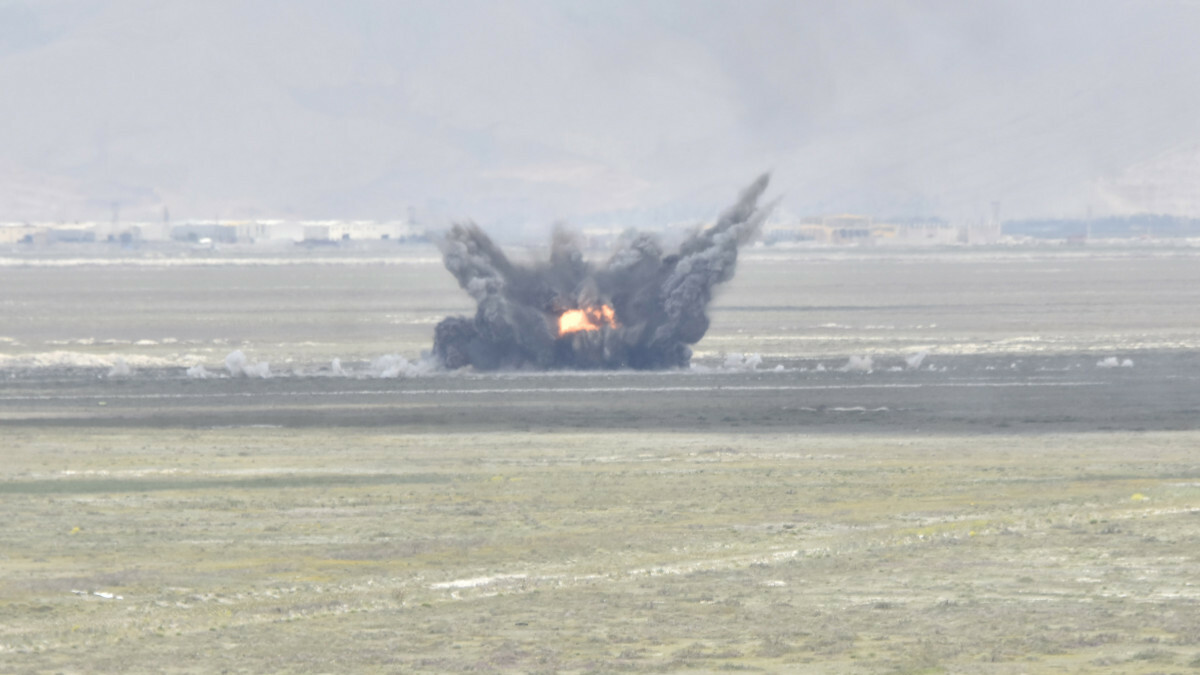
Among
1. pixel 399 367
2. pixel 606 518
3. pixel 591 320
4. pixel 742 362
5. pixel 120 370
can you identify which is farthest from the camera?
pixel 742 362

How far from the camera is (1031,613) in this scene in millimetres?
25578

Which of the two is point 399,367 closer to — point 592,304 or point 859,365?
point 592,304

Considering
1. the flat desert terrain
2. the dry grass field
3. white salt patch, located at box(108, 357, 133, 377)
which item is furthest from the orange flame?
the dry grass field

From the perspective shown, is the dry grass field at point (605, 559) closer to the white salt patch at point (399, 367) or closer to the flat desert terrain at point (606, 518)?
the flat desert terrain at point (606, 518)

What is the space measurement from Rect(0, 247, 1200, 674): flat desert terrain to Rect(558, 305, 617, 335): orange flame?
329 cm

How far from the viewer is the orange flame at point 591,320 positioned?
81188 mm

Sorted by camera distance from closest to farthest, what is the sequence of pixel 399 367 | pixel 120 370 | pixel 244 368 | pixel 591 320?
pixel 244 368 < pixel 120 370 < pixel 399 367 < pixel 591 320

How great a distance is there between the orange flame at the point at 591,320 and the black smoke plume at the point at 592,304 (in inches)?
2.4

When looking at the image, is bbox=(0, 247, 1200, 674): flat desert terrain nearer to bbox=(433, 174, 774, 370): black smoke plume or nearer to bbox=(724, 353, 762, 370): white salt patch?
bbox=(724, 353, 762, 370): white salt patch

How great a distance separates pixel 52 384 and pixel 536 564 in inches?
1930

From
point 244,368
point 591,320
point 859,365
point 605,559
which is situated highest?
point 591,320

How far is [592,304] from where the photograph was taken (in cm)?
8106

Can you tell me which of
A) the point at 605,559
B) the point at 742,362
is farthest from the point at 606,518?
the point at 742,362

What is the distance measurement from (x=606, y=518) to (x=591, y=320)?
45.2 metres
